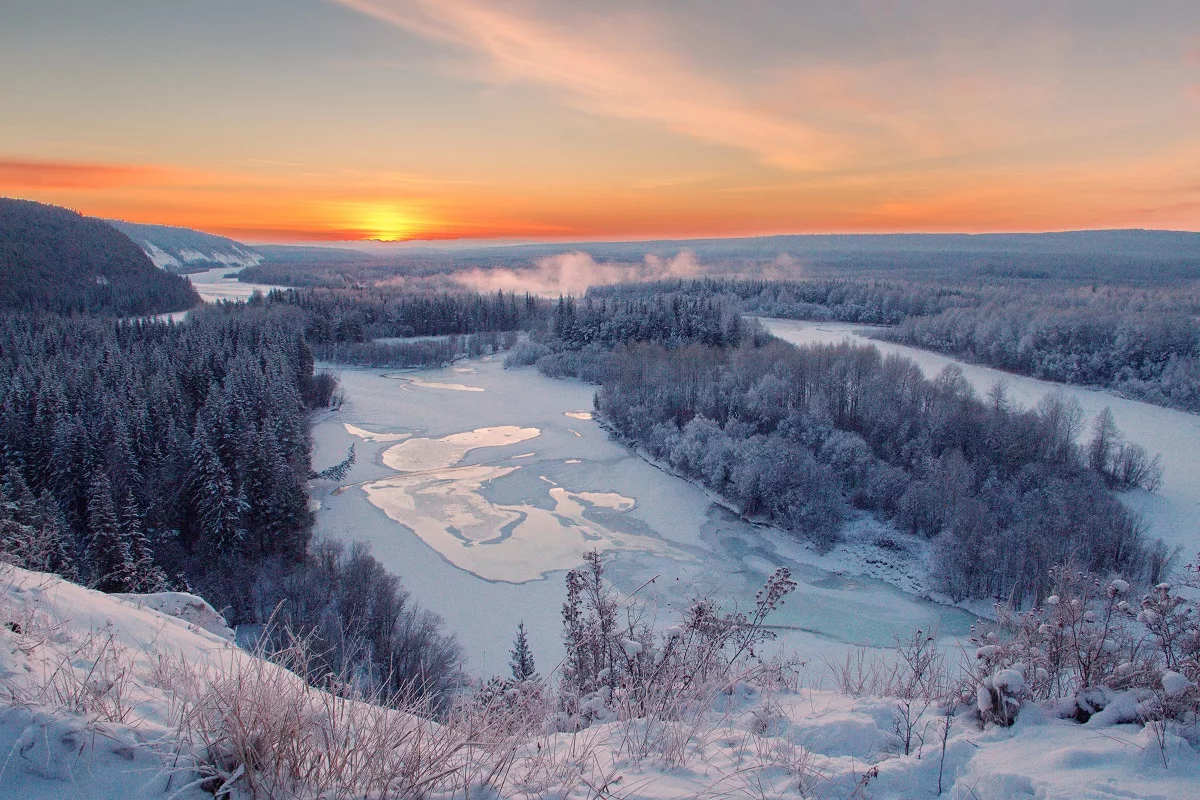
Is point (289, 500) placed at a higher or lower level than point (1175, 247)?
lower

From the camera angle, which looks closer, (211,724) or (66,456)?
(211,724)

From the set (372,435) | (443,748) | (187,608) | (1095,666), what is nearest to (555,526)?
(372,435)

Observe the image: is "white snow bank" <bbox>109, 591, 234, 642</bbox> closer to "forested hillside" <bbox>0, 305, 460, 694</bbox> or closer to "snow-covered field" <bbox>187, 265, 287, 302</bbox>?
"forested hillside" <bbox>0, 305, 460, 694</bbox>

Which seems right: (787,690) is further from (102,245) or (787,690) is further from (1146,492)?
(102,245)

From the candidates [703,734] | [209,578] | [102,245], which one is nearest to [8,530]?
[209,578]

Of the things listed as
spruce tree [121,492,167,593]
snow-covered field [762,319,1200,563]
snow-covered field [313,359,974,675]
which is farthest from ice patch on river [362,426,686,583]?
snow-covered field [762,319,1200,563]

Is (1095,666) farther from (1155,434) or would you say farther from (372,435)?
(1155,434)
